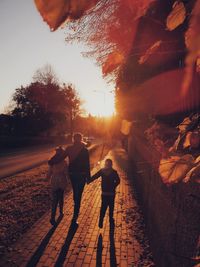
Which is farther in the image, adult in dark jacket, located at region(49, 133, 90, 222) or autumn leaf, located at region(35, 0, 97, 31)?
adult in dark jacket, located at region(49, 133, 90, 222)

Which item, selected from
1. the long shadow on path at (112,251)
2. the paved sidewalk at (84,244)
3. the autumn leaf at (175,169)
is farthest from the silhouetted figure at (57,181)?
the autumn leaf at (175,169)

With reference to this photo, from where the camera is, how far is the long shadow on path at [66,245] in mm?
5137

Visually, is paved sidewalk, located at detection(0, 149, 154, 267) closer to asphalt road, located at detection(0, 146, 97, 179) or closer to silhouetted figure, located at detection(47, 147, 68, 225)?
silhouetted figure, located at detection(47, 147, 68, 225)

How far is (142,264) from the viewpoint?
5.20m

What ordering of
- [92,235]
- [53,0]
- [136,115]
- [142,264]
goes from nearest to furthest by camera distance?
[53,0], [142,264], [92,235], [136,115]

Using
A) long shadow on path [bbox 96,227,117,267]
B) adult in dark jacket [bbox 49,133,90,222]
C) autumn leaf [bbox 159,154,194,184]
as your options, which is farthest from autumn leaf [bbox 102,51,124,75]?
adult in dark jacket [bbox 49,133,90,222]

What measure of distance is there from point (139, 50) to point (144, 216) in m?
7.28

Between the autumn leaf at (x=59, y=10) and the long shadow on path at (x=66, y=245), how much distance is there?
200 inches

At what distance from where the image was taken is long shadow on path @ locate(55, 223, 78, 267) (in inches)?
202

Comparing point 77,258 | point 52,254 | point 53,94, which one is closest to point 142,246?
point 77,258

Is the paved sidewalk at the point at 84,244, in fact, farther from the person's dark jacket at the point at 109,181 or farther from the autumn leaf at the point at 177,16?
the autumn leaf at the point at 177,16

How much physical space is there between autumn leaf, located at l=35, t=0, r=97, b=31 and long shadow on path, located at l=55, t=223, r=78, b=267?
508 cm

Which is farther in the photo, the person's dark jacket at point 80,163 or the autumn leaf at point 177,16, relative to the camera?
the person's dark jacket at point 80,163

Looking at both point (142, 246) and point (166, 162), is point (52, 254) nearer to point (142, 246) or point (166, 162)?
point (142, 246)
